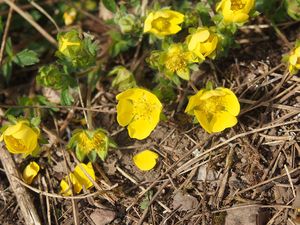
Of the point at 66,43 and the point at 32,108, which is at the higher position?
the point at 66,43

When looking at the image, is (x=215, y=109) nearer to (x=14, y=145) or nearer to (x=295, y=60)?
(x=295, y=60)

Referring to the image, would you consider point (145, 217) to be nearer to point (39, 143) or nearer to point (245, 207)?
point (245, 207)

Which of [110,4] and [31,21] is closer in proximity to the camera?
[110,4]

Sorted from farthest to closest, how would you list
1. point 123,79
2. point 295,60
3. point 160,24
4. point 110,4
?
point 110,4
point 123,79
point 160,24
point 295,60

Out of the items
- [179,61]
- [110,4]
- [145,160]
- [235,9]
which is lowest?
[145,160]

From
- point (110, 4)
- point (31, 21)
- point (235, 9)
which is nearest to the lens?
point (235, 9)

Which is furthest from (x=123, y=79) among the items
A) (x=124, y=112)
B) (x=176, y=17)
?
(x=176, y=17)

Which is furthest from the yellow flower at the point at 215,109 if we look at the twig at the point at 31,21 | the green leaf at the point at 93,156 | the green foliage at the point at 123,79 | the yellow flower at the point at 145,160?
the twig at the point at 31,21
